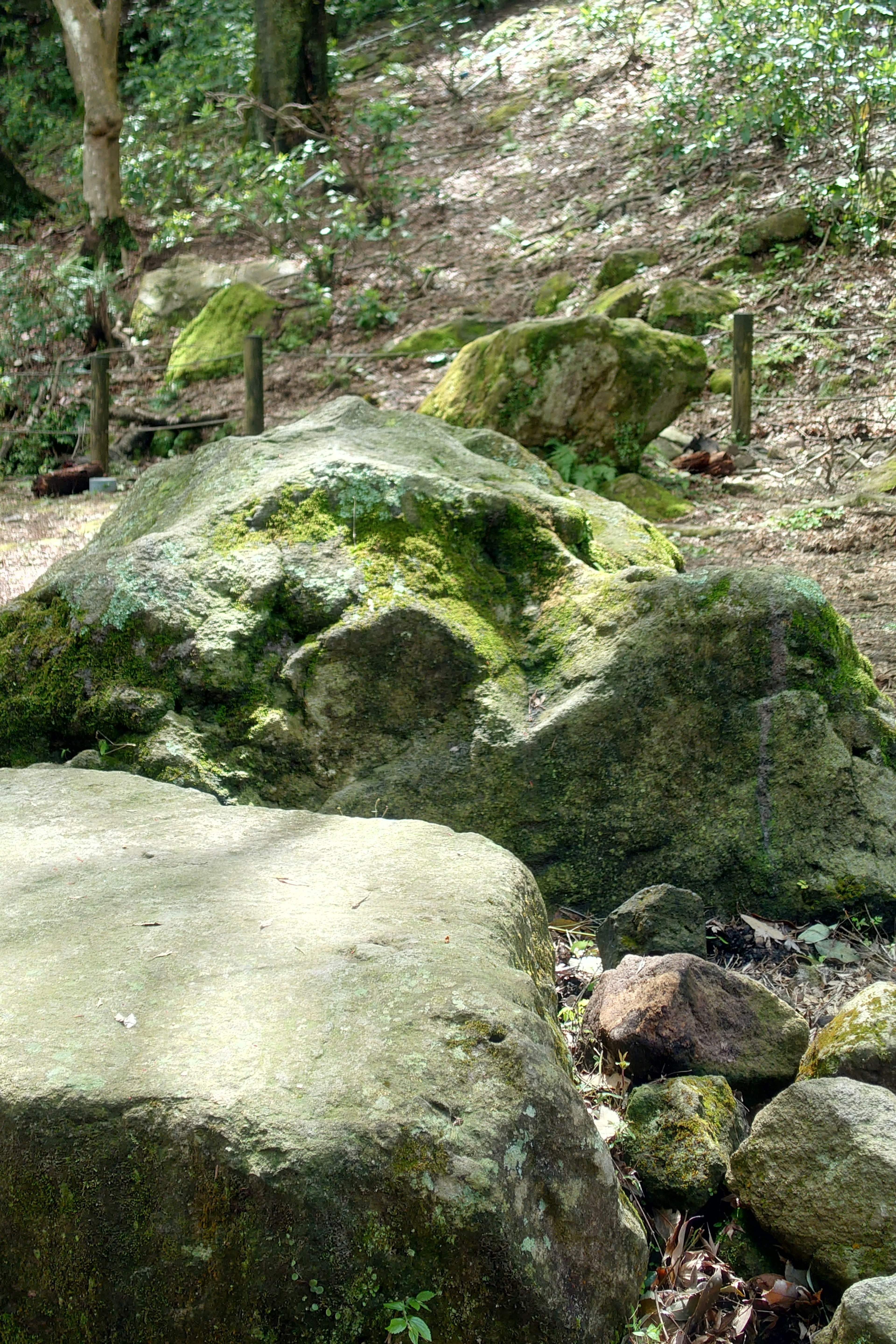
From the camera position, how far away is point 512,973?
6.80 feet

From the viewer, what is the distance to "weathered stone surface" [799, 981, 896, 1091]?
242 centimetres

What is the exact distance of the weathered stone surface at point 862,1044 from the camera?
95.1 inches

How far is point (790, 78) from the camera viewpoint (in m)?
10.5

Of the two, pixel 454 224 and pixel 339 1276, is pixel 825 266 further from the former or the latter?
pixel 339 1276

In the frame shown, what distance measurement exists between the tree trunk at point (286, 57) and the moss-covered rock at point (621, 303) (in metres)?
6.69

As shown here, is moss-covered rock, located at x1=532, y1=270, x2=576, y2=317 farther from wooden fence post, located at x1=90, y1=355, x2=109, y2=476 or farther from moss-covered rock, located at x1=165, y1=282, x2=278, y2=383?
wooden fence post, located at x1=90, y1=355, x2=109, y2=476

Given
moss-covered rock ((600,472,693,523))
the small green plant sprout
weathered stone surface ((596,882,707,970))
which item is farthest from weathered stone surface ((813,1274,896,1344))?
moss-covered rock ((600,472,693,523))

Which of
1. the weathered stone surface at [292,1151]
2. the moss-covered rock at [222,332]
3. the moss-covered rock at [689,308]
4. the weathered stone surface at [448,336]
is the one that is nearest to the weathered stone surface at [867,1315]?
the weathered stone surface at [292,1151]

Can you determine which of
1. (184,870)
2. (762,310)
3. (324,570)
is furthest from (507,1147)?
(762,310)

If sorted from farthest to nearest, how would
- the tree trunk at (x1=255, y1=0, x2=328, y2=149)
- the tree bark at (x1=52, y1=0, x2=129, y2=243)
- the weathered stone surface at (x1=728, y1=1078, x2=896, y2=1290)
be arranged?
the tree trunk at (x1=255, y1=0, x2=328, y2=149)
the tree bark at (x1=52, y1=0, x2=129, y2=243)
the weathered stone surface at (x1=728, y1=1078, x2=896, y2=1290)

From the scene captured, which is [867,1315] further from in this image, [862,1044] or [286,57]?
[286,57]

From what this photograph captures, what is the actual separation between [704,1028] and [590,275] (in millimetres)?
10080

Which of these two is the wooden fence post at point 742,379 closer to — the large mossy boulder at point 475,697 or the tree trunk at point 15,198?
the large mossy boulder at point 475,697

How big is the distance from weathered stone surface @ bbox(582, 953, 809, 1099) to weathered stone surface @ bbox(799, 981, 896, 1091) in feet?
0.26
